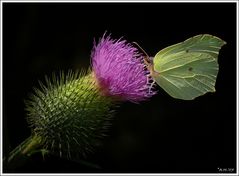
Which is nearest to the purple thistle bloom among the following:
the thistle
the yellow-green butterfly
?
the thistle

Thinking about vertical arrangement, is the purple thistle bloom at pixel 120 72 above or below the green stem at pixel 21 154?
above

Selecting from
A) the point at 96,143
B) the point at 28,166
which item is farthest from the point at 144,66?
the point at 28,166

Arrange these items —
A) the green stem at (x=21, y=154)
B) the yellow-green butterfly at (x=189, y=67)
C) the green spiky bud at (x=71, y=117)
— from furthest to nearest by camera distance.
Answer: the yellow-green butterfly at (x=189, y=67)
the green spiky bud at (x=71, y=117)
the green stem at (x=21, y=154)

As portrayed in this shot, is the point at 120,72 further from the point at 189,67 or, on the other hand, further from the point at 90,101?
the point at 189,67

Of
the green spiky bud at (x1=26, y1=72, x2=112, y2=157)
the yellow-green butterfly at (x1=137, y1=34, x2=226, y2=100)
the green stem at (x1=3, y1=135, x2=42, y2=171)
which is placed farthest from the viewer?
the yellow-green butterfly at (x1=137, y1=34, x2=226, y2=100)

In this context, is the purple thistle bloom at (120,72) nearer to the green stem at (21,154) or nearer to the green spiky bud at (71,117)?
the green spiky bud at (71,117)

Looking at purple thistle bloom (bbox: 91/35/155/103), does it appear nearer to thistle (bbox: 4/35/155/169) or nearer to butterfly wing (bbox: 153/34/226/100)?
thistle (bbox: 4/35/155/169)

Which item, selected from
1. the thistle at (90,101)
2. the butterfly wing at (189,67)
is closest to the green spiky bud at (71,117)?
the thistle at (90,101)
